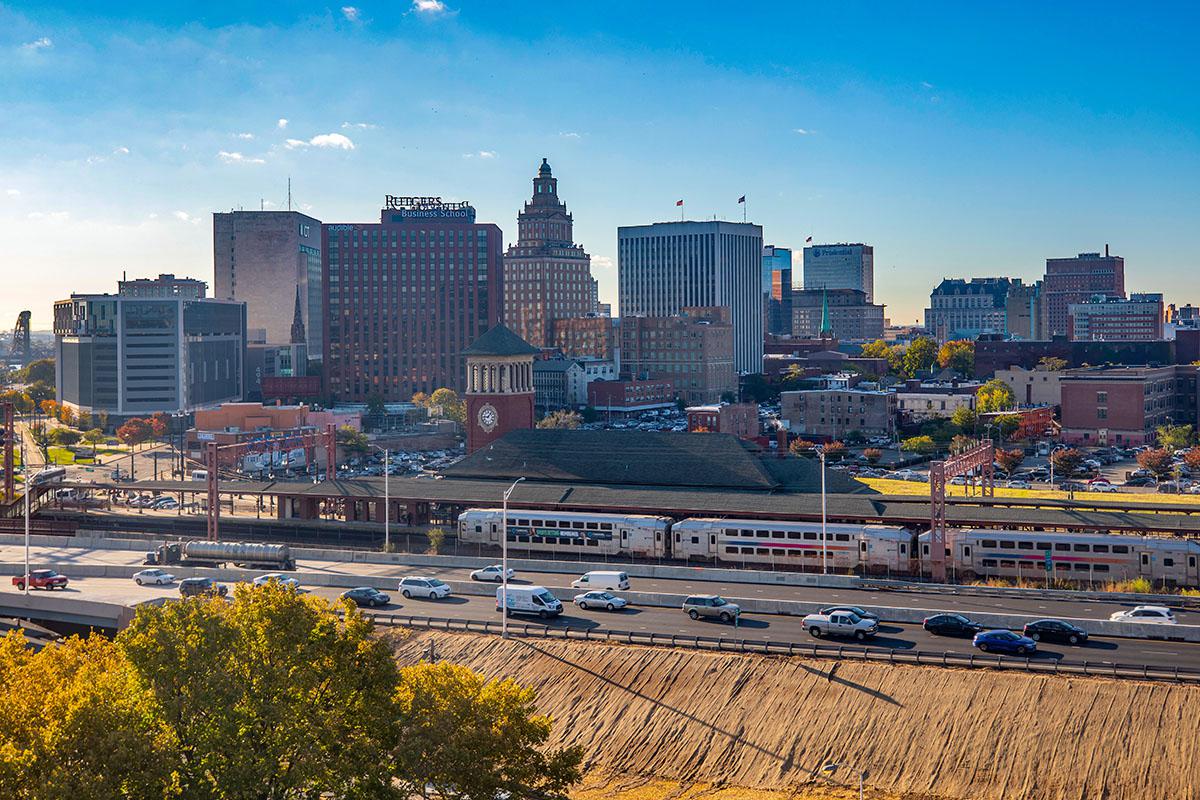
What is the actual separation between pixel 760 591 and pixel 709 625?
24.0 ft

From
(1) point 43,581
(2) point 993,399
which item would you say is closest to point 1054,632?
(1) point 43,581

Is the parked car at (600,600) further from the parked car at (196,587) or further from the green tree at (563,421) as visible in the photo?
the green tree at (563,421)

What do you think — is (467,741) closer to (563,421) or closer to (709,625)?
(709,625)

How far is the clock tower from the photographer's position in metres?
102

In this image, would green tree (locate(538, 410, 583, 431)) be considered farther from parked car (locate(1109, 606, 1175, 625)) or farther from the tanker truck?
parked car (locate(1109, 606, 1175, 625))

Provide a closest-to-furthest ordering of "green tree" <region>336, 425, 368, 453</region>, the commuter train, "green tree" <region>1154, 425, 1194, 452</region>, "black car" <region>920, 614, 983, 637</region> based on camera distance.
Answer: "black car" <region>920, 614, 983, 637</region>, the commuter train, "green tree" <region>1154, 425, 1194, 452</region>, "green tree" <region>336, 425, 368, 453</region>

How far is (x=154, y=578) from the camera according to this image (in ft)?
230

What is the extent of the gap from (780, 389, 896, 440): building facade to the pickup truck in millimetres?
108144

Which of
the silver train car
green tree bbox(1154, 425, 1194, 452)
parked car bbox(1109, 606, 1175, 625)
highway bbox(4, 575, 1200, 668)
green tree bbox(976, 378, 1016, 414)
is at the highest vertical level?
green tree bbox(976, 378, 1016, 414)

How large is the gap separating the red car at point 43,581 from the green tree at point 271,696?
36.3 metres

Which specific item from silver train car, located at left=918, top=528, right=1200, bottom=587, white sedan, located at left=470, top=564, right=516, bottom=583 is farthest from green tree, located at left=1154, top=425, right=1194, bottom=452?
white sedan, located at left=470, top=564, right=516, bottom=583

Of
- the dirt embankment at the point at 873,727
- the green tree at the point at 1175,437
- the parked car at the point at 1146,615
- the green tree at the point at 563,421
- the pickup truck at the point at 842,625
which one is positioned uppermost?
the green tree at the point at 563,421

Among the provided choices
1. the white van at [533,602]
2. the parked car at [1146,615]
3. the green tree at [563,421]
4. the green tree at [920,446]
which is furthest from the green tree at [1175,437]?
the white van at [533,602]

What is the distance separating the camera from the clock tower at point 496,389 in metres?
102
